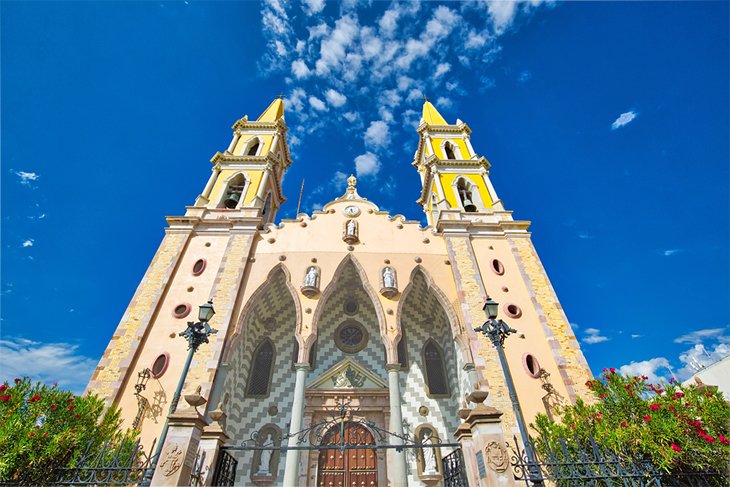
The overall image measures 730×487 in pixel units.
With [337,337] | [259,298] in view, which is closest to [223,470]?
[259,298]

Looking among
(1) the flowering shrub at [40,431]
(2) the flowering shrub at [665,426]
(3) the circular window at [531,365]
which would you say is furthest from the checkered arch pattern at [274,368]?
(2) the flowering shrub at [665,426]

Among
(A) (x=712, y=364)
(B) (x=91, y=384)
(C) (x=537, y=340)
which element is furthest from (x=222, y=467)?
(A) (x=712, y=364)

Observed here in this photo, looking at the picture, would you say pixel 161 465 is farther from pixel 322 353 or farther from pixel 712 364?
pixel 712 364

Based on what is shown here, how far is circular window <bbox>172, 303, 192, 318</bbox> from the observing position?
1309cm

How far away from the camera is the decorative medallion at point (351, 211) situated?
1720cm

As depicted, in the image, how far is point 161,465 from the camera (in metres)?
6.36

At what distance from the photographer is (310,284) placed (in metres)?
13.6

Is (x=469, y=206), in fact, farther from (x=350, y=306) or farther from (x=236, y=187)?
(x=236, y=187)

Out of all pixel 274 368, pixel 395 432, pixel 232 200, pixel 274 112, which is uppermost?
pixel 274 112

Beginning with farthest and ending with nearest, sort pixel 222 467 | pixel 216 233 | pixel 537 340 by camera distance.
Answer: pixel 216 233
pixel 537 340
pixel 222 467

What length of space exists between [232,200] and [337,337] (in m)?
9.38

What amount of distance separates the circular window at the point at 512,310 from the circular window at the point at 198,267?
41.5 feet

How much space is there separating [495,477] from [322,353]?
976cm

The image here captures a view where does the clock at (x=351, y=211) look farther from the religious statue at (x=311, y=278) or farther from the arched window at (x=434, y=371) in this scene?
the arched window at (x=434, y=371)
